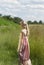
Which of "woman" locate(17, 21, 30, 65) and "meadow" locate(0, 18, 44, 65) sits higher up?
"woman" locate(17, 21, 30, 65)

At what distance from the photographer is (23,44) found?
9258mm

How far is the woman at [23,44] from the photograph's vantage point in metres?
9.14

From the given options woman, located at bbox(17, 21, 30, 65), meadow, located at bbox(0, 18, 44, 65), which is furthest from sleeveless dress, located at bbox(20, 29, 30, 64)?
meadow, located at bbox(0, 18, 44, 65)

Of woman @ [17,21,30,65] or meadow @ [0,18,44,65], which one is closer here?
woman @ [17,21,30,65]

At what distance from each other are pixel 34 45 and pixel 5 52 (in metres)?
2.35

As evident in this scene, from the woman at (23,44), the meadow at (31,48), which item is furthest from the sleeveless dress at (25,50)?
the meadow at (31,48)

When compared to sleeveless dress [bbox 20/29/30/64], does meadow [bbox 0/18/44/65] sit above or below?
below

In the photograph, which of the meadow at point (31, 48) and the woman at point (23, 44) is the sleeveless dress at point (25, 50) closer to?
the woman at point (23, 44)

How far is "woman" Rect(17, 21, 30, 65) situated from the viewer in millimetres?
9141

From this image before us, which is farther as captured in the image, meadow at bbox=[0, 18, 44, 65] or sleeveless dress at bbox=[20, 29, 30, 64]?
meadow at bbox=[0, 18, 44, 65]

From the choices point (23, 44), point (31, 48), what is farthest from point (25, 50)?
point (31, 48)

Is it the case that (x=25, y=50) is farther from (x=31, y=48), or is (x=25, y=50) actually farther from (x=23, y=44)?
(x=31, y=48)

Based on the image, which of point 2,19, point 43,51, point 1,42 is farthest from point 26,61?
point 2,19

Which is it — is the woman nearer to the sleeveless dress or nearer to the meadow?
the sleeveless dress
